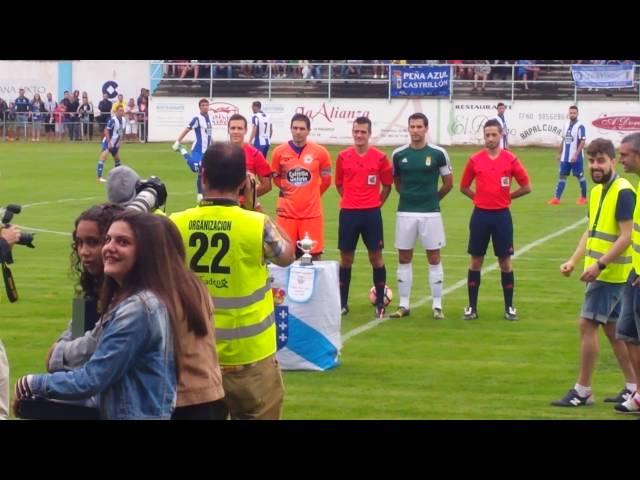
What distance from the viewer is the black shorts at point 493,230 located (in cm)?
1429

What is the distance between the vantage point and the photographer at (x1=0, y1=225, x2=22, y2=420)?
20.5 ft

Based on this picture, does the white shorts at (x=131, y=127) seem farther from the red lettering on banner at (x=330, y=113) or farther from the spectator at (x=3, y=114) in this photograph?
the red lettering on banner at (x=330, y=113)

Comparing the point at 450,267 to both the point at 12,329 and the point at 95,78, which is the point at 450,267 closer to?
the point at 12,329

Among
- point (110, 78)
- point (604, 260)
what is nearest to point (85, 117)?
point (110, 78)

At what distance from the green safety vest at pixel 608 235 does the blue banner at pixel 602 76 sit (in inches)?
1487

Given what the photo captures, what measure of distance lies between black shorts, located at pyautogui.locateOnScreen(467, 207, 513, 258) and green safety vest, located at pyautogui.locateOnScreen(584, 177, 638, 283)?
4307 mm

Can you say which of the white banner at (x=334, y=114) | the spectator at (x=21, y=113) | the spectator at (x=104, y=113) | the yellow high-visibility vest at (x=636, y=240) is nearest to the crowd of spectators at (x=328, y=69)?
the white banner at (x=334, y=114)

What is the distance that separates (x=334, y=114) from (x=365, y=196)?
34190mm

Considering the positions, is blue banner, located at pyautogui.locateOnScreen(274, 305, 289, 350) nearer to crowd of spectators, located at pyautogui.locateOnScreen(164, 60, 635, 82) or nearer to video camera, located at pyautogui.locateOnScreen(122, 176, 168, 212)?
video camera, located at pyautogui.locateOnScreen(122, 176, 168, 212)

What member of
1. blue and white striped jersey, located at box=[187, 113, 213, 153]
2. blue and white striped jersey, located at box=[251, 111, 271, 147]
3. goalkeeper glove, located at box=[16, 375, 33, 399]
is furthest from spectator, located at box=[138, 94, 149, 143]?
goalkeeper glove, located at box=[16, 375, 33, 399]

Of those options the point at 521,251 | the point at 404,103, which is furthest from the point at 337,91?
the point at 521,251

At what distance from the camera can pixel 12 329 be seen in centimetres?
1345
